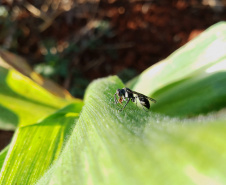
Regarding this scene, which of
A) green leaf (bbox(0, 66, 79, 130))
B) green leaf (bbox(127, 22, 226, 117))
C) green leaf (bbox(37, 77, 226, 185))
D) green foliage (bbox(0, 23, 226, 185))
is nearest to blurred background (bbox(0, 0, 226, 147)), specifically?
green leaf (bbox(0, 66, 79, 130))

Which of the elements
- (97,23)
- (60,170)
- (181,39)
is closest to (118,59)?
(97,23)

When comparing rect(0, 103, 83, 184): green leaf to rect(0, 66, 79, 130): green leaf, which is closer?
rect(0, 103, 83, 184): green leaf

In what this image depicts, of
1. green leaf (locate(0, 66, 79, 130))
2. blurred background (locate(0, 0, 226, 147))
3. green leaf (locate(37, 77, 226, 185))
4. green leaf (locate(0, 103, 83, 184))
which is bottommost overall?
green leaf (locate(37, 77, 226, 185))

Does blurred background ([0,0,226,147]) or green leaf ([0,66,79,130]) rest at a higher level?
blurred background ([0,0,226,147])

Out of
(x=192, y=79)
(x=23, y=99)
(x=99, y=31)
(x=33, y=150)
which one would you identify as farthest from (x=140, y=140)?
(x=99, y=31)

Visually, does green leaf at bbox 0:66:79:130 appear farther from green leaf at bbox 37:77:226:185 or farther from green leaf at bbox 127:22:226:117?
green leaf at bbox 37:77:226:185

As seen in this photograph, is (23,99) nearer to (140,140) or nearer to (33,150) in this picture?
(33,150)

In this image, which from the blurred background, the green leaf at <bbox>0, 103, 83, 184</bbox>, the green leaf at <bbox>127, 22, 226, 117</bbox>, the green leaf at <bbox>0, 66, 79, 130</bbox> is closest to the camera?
the green leaf at <bbox>0, 103, 83, 184</bbox>
